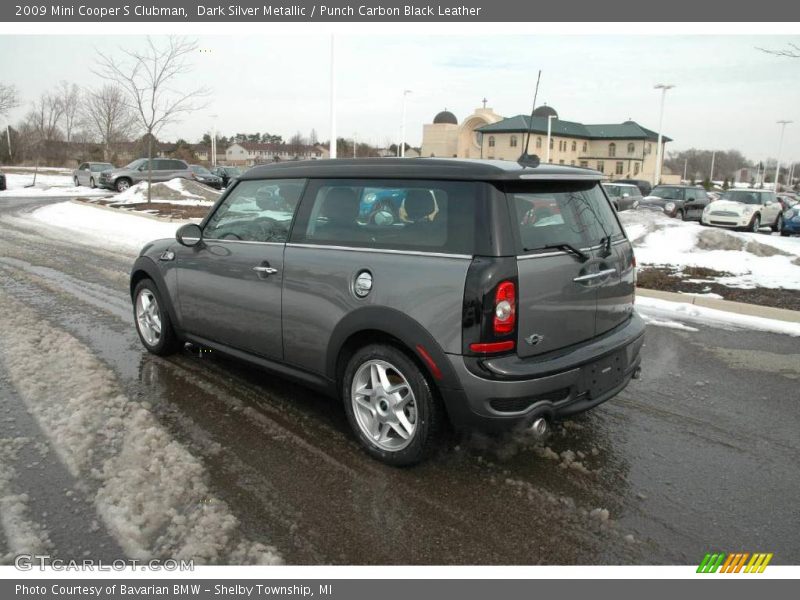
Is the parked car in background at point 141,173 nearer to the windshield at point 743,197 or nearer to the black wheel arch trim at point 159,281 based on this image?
the windshield at point 743,197

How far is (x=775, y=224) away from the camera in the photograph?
23453 millimetres

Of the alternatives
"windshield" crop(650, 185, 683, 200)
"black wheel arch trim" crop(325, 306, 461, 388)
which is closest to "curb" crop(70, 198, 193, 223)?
"black wheel arch trim" crop(325, 306, 461, 388)

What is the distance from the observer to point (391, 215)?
12.2 feet

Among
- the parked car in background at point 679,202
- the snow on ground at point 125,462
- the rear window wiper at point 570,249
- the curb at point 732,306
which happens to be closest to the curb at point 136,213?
the snow on ground at point 125,462

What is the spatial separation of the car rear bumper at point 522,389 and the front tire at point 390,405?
0.17m

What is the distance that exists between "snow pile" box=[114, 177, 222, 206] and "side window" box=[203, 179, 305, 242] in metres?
21.1

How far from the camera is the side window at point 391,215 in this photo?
3414mm

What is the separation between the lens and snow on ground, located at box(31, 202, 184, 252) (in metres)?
14.3

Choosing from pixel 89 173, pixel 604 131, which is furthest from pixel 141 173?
pixel 604 131

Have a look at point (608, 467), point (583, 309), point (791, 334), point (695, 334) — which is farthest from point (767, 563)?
point (791, 334)

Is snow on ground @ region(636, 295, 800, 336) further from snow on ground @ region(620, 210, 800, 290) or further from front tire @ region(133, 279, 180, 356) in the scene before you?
front tire @ region(133, 279, 180, 356)

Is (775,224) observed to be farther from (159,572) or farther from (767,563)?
(159,572)

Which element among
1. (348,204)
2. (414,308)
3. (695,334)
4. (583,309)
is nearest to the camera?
(414,308)

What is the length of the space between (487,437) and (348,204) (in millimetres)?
1738
